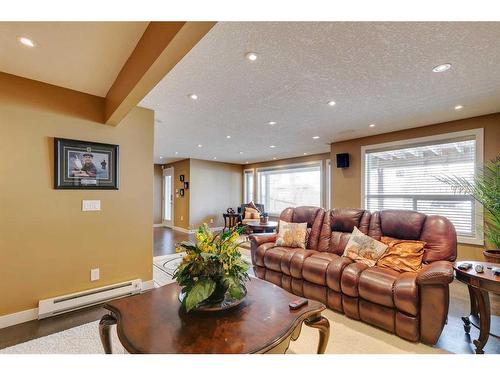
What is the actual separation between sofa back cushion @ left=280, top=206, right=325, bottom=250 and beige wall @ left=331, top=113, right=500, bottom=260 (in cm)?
193

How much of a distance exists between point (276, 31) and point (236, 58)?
455 mm

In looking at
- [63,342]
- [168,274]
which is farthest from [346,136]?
[63,342]

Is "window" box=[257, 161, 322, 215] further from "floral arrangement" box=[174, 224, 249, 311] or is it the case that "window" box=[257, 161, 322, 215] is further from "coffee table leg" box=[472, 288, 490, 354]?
"floral arrangement" box=[174, 224, 249, 311]

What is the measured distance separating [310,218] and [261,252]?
0.92 meters

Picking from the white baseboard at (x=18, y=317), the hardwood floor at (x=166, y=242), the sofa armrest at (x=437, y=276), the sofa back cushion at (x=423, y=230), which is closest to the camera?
the sofa armrest at (x=437, y=276)

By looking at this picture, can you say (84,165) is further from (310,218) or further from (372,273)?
(372,273)

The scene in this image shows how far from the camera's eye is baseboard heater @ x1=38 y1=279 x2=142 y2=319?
2.34 metres

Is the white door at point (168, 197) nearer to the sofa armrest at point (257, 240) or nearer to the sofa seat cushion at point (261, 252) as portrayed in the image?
the sofa armrest at point (257, 240)

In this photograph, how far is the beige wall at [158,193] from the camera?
28.6 ft

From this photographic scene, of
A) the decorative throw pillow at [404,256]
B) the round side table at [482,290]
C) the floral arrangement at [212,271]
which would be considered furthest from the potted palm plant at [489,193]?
the floral arrangement at [212,271]

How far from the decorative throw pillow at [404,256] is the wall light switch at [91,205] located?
10.7 feet

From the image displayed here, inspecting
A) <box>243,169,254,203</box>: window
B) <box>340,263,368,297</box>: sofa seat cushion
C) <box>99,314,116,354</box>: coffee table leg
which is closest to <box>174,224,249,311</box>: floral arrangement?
<box>99,314,116,354</box>: coffee table leg

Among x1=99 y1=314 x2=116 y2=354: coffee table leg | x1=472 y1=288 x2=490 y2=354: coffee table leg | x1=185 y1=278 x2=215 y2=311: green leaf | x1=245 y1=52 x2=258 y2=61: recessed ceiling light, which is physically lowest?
x1=472 y1=288 x2=490 y2=354: coffee table leg
